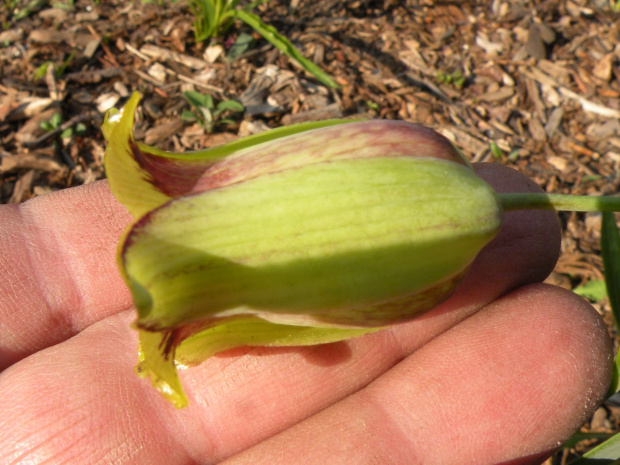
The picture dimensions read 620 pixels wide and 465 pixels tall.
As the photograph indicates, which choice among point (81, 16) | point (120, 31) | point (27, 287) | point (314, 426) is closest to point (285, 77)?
point (120, 31)

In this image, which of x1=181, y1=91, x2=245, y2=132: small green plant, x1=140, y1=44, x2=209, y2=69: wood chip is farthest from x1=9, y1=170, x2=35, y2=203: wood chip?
x1=140, y1=44, x2=209, y2=69: wood chip

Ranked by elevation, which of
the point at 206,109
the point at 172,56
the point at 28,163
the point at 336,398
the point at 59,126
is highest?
the point at 172,56

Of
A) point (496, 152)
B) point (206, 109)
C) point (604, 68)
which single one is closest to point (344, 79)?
point (206, 109)

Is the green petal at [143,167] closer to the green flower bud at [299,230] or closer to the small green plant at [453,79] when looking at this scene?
the green flower bud at [299,230]

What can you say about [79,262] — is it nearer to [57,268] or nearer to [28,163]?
[57,268]

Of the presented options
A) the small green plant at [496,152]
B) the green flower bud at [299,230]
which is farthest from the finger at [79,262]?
the small green plant at [496,152]

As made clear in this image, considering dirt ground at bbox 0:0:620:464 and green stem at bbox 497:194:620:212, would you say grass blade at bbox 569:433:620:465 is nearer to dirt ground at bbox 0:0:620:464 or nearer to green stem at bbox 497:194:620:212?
green stem at bbox 497:194:620:212
